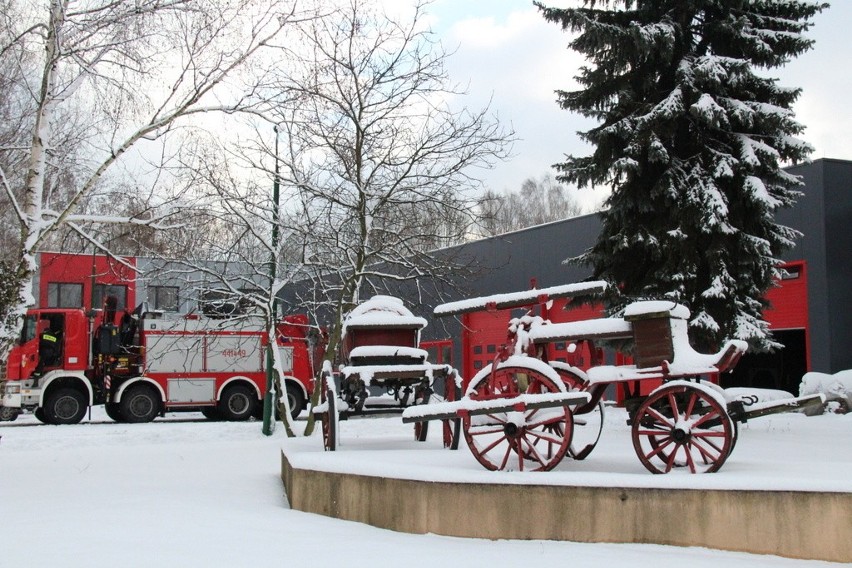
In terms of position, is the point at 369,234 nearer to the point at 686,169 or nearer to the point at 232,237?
the point at 232,237

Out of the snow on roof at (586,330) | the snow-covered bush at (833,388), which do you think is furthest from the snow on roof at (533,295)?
the snow-covered bush at (833,388)

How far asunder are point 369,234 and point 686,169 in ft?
16.4

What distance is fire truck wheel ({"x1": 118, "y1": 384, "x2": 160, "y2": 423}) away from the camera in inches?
838

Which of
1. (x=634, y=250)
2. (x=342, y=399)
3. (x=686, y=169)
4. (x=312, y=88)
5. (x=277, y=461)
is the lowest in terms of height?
(x=277, y=461)

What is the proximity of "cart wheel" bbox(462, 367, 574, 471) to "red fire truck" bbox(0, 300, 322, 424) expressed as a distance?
12.9 meters

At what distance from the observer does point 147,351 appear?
2147cm

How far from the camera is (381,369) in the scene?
29.8 ft

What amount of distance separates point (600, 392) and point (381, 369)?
105 inches

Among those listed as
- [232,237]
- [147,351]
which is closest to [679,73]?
[232,237]

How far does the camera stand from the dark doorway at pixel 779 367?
19844mm

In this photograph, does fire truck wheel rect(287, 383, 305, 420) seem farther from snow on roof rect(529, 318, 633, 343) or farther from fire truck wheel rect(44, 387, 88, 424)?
snow on roof rect(529, 318, 633, 343)

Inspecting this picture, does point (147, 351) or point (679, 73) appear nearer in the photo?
point (679, 73)

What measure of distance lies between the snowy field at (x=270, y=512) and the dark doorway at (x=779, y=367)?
7.88 m

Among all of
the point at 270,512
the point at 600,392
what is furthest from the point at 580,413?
the point at 270,512
